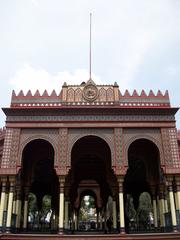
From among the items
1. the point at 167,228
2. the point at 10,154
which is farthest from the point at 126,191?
the point at 10,154

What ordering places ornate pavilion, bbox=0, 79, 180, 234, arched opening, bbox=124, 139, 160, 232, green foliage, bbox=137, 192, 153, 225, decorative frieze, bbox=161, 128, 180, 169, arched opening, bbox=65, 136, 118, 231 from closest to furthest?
ornate pavilion, bbox=0, 79, 180, 234
decorative frieze, bbox=161, 128, 180, 169
arched opening, bbox=124, 139, 160, 232
arched opening, bbox=65, 136, 118, 231
green foliage, bbox=137, 192, 153, 225

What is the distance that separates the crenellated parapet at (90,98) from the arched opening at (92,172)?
216cm

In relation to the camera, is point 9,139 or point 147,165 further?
point 147,165

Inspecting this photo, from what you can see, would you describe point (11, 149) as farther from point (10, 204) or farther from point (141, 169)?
point (141, 169)

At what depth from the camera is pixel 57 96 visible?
15.8 metres

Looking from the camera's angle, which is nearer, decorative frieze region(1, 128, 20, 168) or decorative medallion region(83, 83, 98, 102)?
decorative frieze region(1, 128, 20, 168)

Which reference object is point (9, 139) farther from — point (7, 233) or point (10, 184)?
point (7, 233)

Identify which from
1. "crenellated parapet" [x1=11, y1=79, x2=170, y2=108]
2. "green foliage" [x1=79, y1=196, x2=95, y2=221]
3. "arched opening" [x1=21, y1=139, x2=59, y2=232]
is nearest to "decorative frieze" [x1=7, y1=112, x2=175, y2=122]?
"crenellated parapet" [x1=11, y1=79, x2=170, y2=108]

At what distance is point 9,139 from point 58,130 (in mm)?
2584

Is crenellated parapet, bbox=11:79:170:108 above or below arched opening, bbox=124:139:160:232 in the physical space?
above

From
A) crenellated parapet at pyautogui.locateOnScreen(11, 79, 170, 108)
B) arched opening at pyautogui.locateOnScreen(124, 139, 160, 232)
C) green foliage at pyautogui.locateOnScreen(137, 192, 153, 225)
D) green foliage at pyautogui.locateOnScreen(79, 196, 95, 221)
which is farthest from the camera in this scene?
green foliage at pyautogui.locateOnScreen(79, 196, 95, 221)

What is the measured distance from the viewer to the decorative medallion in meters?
15.6

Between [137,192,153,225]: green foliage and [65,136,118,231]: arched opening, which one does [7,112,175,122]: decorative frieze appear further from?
[137,192,153,225]: green foliage

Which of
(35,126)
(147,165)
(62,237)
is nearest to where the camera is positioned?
(62,237)
